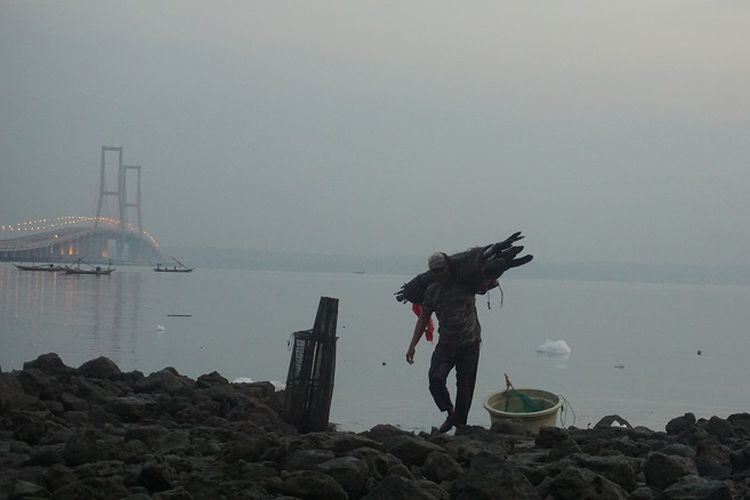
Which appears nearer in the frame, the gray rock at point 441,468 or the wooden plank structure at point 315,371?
the gray rock at point 441,468

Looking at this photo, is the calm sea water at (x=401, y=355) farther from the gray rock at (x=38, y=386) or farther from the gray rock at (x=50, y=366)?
the gray rock at (x=38, y=386)

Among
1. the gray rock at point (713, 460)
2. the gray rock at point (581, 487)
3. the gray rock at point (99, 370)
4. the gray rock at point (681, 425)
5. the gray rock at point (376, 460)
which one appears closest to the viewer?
the gray rock at point (581, 487)

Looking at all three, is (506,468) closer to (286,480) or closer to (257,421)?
(286,480)

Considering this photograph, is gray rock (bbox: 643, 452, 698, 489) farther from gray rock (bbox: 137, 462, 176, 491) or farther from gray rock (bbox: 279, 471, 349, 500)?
gray rock (bbox: 137, 462, 176, 491)

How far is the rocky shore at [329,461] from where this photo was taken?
5.09 metres

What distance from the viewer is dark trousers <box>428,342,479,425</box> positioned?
8.07 meters

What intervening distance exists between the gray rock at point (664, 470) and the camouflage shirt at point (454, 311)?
2342 millimetres

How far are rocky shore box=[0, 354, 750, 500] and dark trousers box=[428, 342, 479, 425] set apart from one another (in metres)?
0.29

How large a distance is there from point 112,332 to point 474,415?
1602 cm

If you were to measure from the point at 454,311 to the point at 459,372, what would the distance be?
19.1 inches

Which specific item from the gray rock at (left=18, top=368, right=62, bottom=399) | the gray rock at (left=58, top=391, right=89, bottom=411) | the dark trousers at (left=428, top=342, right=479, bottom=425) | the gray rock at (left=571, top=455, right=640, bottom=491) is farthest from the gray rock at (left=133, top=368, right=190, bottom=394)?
the gray rock at (left=571, top=455, right=640, bottom=491)

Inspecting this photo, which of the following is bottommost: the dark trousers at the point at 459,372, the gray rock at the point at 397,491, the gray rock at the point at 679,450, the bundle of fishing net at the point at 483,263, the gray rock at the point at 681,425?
the gray rock at the point at 681,425

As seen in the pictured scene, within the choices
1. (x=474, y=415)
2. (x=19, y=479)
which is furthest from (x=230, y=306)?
(x=19, y=479)

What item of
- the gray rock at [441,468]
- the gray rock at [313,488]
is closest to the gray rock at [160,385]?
the gray rock at [441,468]
